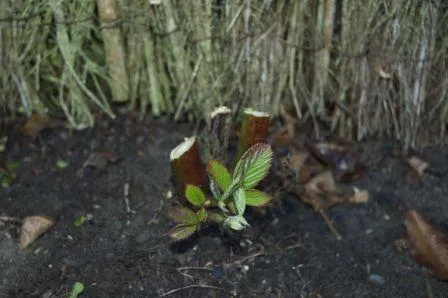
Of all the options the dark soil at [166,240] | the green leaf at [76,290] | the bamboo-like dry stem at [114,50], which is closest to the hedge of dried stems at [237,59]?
the bamboo-like dry stem at [114,50]


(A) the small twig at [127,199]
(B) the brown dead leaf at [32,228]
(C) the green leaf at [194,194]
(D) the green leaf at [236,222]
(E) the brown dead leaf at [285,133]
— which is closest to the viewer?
(D) the green leaf at [236,222]

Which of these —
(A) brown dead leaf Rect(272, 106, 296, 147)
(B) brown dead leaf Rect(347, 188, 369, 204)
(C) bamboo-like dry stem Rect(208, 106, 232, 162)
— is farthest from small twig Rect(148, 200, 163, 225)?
(B) brown dead leaf Rect(347, 188, 369, 204)

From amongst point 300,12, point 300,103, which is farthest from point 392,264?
point 300,12

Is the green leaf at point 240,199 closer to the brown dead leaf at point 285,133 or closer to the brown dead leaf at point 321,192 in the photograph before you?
the brown dead leaf at point 321,192

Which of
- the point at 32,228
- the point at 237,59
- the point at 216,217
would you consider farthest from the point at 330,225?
the point at 32,228

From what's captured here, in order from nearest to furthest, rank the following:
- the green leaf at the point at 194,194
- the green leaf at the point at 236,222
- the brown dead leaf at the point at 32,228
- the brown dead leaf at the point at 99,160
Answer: the green leaf at the point at 236,222
the green leaf at the point at 194,194
the brown dead leaf at the point at 32,228
the brown dead leaf at the point at 99,160

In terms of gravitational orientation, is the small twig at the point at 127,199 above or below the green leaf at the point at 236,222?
below

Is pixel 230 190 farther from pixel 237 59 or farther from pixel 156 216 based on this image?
pixel 237 59

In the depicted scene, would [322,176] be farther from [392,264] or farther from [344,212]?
[392,264]
